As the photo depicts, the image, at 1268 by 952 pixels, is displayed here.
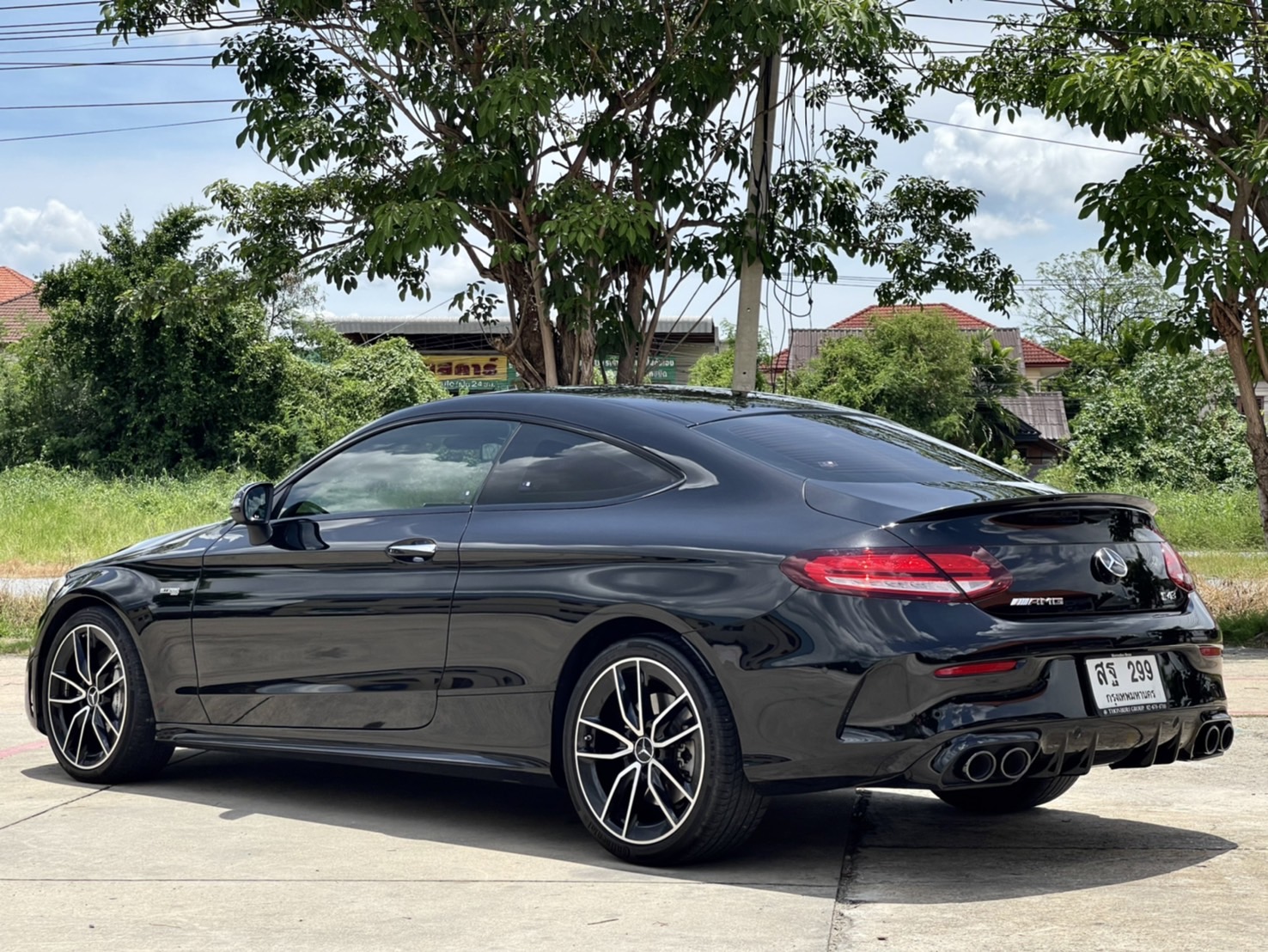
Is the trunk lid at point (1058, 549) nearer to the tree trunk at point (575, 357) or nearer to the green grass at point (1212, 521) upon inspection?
the tree trunk at point (575, 357)

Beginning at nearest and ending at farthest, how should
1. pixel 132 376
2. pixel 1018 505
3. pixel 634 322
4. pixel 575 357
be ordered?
pixel 1018 505
pixel 634 322
pixel 575 357
pixel 132 376

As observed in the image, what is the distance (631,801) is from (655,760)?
165 millimetres

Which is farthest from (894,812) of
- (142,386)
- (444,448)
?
(142,386)

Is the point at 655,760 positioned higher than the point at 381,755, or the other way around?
the point at 655,760

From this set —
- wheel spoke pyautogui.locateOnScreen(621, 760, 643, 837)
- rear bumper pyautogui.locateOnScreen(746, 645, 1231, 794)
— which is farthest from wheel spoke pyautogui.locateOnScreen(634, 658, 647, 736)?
rear bumper pyautogui.locateOnScreen(746, 645, 1231, 794)

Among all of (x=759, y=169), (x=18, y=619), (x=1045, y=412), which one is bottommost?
(x=18, y=619)

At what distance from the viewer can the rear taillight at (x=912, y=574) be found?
463 cm

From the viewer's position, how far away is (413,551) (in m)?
5.65

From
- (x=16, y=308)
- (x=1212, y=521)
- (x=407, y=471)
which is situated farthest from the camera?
(x=16, y=308)

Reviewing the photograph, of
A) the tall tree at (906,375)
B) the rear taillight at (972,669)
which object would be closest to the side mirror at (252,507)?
Result: the rear taillight at (972,669)

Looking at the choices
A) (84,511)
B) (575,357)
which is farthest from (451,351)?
(575,357)

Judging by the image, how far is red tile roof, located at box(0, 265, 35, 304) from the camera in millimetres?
59656

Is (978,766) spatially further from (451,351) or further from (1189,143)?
(451,351)

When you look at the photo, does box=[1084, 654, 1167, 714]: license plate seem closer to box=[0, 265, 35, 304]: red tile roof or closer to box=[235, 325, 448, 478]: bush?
box=[235, 325, 448, 478]: bush
